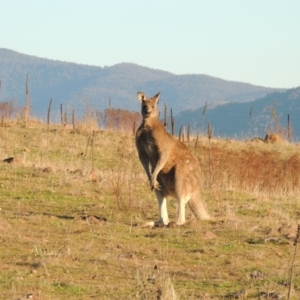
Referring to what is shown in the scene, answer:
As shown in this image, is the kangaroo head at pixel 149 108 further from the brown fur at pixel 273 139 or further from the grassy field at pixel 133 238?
the brown fur at pixel 273 139

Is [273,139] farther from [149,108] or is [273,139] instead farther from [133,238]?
[133,238]

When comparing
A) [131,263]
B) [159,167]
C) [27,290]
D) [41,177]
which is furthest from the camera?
[41,177]

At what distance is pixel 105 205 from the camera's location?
14.6 meters

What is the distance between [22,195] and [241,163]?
763 centimetres

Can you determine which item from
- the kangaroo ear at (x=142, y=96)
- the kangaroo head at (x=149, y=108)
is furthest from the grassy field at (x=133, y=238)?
the kangaroo ear at (x=142, y=96)

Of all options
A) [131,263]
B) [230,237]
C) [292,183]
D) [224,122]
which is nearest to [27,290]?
[131,263]

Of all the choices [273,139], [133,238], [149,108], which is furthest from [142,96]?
[273,139]

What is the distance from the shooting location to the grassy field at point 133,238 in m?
8.88

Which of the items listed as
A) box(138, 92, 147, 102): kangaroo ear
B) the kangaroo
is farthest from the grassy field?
box(138, 92, 147, 102): kangaroo ear

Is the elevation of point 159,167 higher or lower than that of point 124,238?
higher

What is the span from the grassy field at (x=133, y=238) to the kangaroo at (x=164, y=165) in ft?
1.39

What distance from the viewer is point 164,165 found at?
13016 mm

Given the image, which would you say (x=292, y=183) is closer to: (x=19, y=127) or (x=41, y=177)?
(x=41, y=177)

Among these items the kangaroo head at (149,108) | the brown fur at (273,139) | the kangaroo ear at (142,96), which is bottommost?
the brown fur at (273,139)
